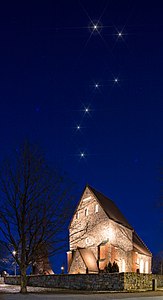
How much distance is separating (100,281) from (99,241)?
56.8ft

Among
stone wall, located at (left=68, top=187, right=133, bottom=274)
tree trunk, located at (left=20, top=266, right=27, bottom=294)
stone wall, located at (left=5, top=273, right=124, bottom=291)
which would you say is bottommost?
stone wall, located at (left=5, top=273, right=124, bottom=291)

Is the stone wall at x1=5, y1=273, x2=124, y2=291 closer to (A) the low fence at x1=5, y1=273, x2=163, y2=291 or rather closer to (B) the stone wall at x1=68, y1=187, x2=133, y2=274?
(A) the low fence at x1=5, y1=273, x2=163, y2=291

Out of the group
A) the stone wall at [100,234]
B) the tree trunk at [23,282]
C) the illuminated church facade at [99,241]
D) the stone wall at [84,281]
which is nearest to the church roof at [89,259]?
the illuminated church facade at [99,241]

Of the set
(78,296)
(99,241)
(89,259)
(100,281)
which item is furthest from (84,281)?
(99,241)

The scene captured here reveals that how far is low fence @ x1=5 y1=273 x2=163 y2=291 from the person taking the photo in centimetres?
2870

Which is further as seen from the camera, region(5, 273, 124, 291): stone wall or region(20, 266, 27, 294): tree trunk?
region(5, 273, 124, 291): stone wall

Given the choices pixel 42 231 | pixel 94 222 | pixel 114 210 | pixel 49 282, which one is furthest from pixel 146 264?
pixel 42 231

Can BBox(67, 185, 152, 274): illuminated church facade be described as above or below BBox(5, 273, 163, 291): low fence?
above

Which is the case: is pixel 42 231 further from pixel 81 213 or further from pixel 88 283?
pixel 81 213

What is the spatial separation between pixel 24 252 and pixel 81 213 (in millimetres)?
25202

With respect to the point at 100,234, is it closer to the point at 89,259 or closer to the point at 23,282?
the point at 89,259

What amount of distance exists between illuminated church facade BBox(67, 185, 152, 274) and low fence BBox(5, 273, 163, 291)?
9.45 m

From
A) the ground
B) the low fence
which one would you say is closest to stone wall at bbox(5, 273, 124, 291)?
the low fence

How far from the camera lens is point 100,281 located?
29.6 metres
